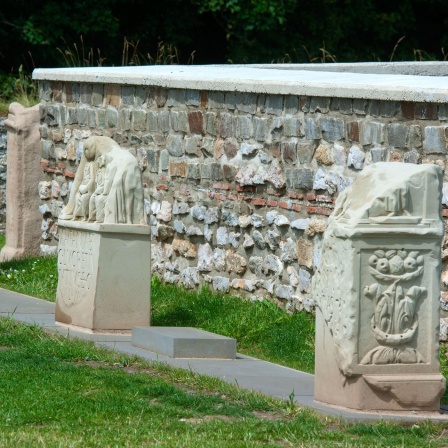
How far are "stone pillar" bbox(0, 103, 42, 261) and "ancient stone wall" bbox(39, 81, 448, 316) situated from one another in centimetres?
121

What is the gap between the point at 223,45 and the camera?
2806 cm

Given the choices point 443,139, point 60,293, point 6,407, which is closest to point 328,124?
point 443,139

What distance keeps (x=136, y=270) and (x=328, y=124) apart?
1.94 m

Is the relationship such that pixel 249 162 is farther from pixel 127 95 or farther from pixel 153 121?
pixel 127 95

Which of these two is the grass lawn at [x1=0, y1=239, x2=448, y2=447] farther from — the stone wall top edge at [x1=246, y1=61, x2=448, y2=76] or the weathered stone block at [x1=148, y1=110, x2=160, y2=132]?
the stone wall top edge at [x1=246, y1=61, x2=448, y2=76]

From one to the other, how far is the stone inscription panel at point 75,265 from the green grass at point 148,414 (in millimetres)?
1461

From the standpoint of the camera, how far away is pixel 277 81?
11000mm

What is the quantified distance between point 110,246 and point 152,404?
8.95 feet

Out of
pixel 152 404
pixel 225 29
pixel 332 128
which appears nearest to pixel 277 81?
pixel 332 128

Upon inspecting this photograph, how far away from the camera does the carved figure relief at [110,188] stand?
33.5ft

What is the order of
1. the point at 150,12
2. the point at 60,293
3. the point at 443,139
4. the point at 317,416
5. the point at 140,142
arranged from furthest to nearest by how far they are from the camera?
1. the point at 150,12
2. the point at 140,142
3. the point at 60,293
4. the point at 443,139
5. the point at 317,416

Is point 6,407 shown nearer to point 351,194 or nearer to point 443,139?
point 351,194

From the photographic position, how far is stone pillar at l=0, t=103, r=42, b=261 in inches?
598

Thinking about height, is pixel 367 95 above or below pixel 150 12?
below
